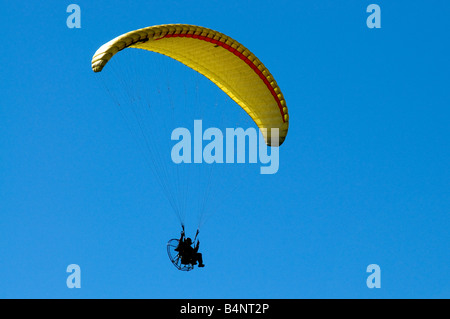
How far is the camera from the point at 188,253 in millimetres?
33906

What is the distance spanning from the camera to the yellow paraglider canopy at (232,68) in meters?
34.6

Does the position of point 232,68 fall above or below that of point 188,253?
above

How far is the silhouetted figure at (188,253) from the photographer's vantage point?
33.9 m

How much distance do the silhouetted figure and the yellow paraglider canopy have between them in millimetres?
5025

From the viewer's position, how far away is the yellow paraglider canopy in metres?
34.6

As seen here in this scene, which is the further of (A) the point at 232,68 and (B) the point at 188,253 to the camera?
(A) the point at 232,68

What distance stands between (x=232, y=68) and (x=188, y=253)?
622 centimetres

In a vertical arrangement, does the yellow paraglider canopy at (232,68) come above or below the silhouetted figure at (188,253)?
above

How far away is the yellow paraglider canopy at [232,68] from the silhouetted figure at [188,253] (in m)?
5.03

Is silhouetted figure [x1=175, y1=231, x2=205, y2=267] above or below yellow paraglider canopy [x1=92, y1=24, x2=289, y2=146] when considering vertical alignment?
below
